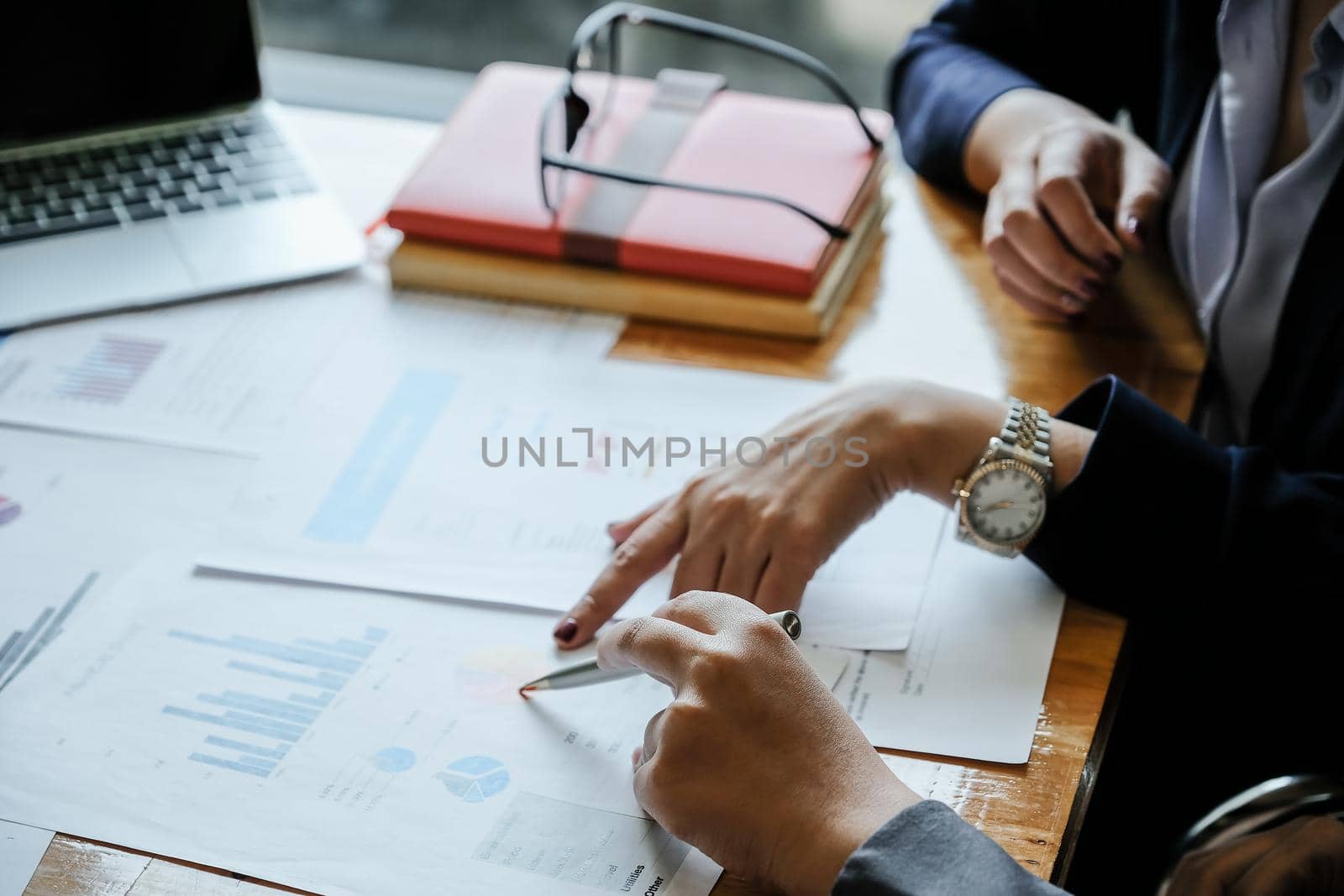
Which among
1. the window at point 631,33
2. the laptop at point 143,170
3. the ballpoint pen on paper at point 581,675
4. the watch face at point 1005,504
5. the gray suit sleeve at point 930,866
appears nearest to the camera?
the gray suit sleeve at point 930,866

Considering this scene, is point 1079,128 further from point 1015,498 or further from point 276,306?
point 276,306

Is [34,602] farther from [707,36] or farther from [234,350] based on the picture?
[707,36]

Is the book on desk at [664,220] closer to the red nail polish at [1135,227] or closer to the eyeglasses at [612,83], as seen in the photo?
the eyeglasses at [612,83]

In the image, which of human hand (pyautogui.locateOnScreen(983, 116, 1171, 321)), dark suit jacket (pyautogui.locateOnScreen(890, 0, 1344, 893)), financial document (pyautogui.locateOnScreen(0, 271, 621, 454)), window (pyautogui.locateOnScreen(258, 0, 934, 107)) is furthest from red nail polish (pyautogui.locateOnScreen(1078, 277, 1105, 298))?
window (pyautogui.locateOnScreen(258, 0, 934, 107))

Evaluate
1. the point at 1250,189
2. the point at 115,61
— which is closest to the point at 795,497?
the point at 1250,189

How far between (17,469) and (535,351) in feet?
1.22

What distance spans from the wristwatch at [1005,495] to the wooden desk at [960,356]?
0.06 meters

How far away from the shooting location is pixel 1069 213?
3.12 feet

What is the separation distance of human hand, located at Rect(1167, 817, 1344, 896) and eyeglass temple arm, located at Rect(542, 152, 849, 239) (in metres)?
0.51

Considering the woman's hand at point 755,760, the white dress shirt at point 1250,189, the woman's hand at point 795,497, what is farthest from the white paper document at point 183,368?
the white dress shirt at point 1250,189

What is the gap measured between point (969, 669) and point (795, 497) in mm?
147

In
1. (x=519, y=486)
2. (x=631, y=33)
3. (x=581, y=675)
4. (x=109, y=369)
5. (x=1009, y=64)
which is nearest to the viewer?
(x=581, y=675)

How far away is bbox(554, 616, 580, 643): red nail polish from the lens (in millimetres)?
735

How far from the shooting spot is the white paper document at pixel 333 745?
0.62 m
